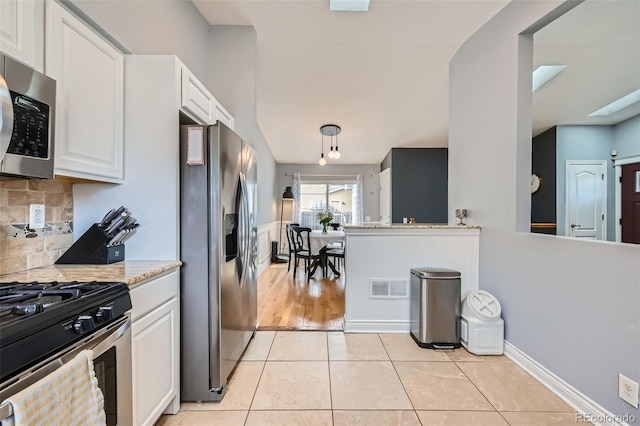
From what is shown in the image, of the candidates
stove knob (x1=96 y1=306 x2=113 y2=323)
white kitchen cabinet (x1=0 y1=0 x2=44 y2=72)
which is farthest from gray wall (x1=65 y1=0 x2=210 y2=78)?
stove knob (x1=96 y1=306 x2=113 y2=323)

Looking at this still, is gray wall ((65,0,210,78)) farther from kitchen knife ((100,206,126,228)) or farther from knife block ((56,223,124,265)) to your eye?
knife block ((56,223,124,265))

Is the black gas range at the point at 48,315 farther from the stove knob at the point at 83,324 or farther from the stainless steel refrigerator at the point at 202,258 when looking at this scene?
the stainless steel refrigerator at the point at 202,258

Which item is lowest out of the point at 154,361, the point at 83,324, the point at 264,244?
the point at 154,361

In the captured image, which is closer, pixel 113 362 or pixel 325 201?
pixel 113 362

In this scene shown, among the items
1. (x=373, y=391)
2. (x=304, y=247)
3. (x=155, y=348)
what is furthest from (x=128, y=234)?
(x=304, y=247)

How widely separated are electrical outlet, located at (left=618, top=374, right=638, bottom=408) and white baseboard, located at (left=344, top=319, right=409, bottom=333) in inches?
58.1

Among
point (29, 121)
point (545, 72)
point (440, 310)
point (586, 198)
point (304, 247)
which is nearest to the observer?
point (29, 121)

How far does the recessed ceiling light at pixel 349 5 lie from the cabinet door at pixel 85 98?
1793mm

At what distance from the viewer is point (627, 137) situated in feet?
14.5

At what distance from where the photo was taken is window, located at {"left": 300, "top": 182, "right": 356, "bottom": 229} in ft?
25.4

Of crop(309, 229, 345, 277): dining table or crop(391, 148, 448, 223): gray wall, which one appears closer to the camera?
crop(309, 229, 345, 277): dining table

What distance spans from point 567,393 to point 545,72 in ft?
12.2

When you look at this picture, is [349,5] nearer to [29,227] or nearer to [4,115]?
[4,115]

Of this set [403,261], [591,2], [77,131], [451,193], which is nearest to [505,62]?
[591,2]
